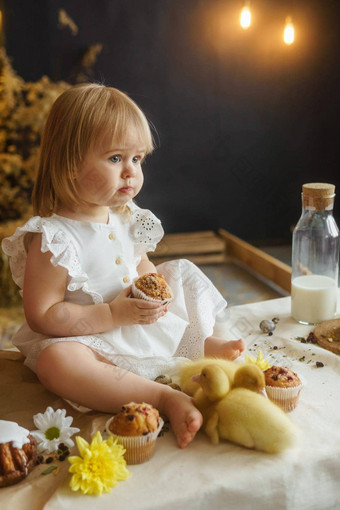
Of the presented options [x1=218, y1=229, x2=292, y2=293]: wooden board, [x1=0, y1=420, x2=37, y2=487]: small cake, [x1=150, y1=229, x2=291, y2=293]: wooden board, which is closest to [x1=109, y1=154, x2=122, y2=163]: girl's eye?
[x1=0, y1=420, x2=37, y2=487]: small cake

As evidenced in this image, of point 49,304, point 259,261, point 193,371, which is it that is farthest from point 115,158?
point 259,261

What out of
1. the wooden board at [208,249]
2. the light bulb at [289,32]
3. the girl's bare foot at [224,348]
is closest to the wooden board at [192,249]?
the wooden board at [208,249]

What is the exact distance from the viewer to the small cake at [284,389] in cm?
107

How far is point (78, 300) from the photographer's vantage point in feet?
3.96

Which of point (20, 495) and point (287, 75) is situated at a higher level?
point (287, 75)

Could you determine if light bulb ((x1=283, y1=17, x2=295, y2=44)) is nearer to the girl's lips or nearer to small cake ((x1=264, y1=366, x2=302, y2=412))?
the girl's lips

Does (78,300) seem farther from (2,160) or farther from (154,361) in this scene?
(2,160)

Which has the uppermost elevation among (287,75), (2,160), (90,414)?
(287,75)

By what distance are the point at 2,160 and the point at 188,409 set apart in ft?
7.05

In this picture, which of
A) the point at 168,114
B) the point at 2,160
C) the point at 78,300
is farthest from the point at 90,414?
the point at 168,114

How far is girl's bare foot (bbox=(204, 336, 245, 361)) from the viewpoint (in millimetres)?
1242

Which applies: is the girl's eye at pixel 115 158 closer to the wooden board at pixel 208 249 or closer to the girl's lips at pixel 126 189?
the girl's lips at pixel 126 189

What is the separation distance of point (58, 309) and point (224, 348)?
38cm

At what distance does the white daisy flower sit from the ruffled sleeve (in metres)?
0.49
